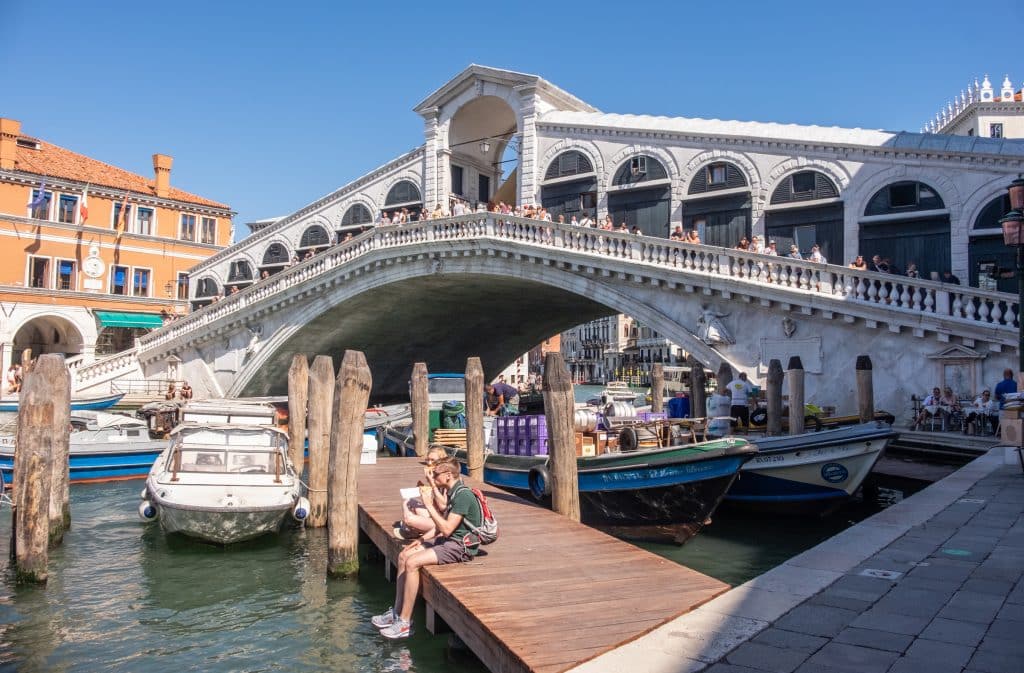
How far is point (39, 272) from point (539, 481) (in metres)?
25.0

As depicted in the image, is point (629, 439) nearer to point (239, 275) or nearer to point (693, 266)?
point (693, 266)

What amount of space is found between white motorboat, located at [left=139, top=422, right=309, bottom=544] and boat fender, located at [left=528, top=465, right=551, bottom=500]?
8.90 feet

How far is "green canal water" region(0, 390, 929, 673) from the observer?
573 cm

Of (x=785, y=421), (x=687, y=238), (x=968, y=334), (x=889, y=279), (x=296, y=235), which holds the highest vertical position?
(x=296, y=235)

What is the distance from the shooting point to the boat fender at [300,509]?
9.09 m

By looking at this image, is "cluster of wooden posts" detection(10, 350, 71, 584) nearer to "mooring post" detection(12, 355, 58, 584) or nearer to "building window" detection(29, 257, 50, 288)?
"mooring post" detection(12, 355, 58, 584)

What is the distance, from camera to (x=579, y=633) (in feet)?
13.2

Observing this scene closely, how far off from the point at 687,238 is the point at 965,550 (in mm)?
12288

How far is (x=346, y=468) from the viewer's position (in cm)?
734

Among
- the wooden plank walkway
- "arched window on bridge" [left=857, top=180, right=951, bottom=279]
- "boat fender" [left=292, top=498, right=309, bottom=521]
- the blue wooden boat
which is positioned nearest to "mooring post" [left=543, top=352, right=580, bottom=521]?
the wooden plank walkway

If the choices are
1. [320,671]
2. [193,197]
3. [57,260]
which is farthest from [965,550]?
[193,197]

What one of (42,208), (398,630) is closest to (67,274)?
(42,208)

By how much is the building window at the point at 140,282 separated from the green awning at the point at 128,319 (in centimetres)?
91

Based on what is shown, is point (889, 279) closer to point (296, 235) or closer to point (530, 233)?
point (530, 233)
